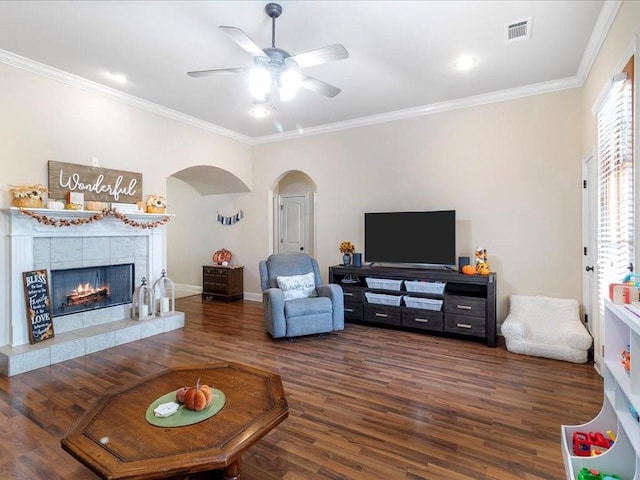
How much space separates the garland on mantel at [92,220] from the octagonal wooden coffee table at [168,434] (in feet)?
7.88

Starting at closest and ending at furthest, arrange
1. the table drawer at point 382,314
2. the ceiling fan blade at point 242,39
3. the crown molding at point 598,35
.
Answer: the ceiling fan blade at point 242,39 < the crown molding at point 598,35 < the table drawer at point 382,314

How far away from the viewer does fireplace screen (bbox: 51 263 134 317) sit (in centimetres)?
375

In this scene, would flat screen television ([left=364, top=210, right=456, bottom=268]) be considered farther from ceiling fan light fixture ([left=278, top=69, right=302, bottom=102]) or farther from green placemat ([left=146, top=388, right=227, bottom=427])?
green placemat ([left=146, top=388, right=227, bottom=427])

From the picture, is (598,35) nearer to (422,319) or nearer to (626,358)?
(626,358)

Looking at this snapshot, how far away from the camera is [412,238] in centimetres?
454

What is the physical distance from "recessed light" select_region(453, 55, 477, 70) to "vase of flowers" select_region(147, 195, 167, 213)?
12.6ft

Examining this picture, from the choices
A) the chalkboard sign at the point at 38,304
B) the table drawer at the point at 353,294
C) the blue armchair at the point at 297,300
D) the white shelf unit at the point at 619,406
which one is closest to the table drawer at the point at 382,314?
the table drawer at the point at 353,294

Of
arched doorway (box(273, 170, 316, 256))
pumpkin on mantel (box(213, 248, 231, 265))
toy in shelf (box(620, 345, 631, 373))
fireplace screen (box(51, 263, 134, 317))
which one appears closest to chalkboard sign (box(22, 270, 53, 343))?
fireplace screen (box(51, 263, 134, 317))

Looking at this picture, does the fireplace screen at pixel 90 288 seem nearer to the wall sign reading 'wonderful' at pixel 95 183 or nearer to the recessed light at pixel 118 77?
the wall sign reading 'wonderful' at pixel 95 183

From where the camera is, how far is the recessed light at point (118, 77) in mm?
3701

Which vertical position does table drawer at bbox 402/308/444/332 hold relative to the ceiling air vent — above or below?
below

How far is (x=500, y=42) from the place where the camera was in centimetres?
302

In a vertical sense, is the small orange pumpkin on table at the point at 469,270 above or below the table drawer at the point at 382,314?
above

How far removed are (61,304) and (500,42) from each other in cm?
512
